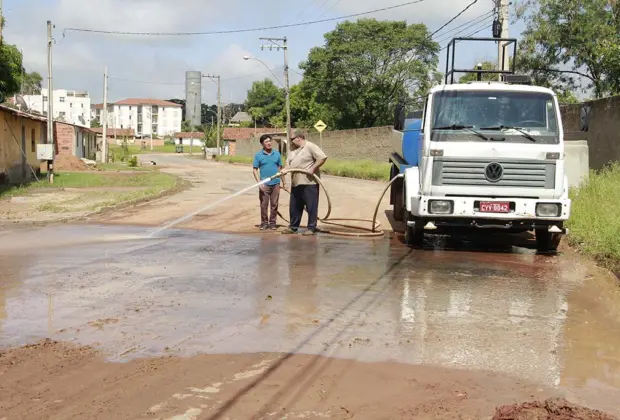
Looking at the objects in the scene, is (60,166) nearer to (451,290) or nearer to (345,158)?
(345,158)

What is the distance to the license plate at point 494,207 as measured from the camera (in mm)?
9680

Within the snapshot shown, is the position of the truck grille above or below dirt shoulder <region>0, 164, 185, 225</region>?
above

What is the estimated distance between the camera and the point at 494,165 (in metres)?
9.67

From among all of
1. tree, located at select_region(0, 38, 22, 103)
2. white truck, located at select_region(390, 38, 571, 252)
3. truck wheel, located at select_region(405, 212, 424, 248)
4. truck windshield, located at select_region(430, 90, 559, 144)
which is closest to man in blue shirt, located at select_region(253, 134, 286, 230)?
truck wheel, located at select_region(405, 212, 424, 248)

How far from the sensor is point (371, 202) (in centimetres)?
1852

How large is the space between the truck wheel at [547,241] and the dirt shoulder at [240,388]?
6267 mm

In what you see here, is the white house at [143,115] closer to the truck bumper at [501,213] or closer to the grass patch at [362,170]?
the grass patch at [362,170]

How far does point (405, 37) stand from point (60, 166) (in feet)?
101

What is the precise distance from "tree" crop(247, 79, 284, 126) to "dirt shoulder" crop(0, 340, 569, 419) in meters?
103

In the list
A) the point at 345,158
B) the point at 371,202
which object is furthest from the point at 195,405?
the point at 345,158

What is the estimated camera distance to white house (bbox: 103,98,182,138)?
177 meters

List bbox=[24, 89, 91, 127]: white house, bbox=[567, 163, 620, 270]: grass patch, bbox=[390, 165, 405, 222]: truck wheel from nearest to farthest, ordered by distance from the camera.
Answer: bbox=[567, 163, 620, 270]: grass patch, bbox=[390, 165, 405, 222]: truck wheel, bbox=[24, 89, 91, 127]: white house

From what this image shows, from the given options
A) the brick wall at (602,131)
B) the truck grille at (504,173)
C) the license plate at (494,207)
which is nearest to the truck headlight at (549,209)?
the truck grille at (504,173)

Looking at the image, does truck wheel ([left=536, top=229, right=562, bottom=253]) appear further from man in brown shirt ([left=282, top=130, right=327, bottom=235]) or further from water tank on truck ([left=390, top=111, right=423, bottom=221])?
man in brown shirt ([left=282, top=130, right=327, bottom=235])
